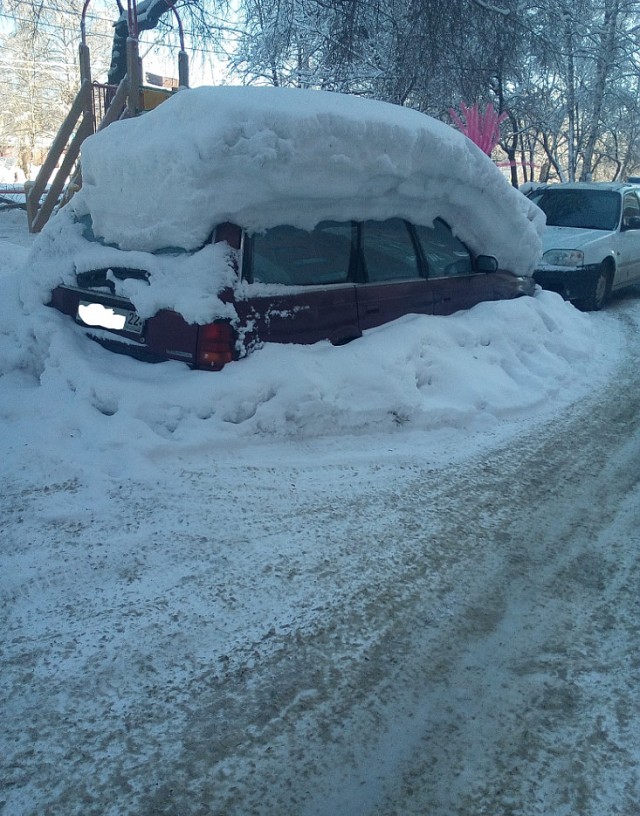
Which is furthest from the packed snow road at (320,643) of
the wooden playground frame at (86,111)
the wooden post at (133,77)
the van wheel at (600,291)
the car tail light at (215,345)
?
the wooden playground frame at (86,111)

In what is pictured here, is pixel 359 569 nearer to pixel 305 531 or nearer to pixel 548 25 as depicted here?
pixel 305 531

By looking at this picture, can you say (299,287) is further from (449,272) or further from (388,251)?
(449,272)

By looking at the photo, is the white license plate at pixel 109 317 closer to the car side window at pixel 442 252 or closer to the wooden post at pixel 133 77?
the car side window at pixel 442 252

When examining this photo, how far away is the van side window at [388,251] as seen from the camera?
516cm

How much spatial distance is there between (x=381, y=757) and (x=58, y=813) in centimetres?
95

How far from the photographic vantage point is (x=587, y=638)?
286 cm

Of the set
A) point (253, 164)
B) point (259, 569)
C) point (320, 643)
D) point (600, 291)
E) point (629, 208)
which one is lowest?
point (320, 643)

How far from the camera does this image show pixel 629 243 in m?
10.5

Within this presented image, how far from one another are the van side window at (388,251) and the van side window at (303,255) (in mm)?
200

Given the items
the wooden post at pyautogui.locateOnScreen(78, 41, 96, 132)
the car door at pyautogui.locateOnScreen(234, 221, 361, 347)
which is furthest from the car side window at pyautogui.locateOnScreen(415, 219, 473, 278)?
the wooden post at pyautogui.locateOnScreen(78, 41, 96, 132)

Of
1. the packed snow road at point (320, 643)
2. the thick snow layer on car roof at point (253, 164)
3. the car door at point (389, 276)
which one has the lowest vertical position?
the packed snow road at point (320, 643)

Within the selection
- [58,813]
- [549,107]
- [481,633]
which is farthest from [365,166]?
[549,107]

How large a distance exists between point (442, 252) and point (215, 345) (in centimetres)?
251

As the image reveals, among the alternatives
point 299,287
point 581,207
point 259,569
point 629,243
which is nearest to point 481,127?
point 581,207
